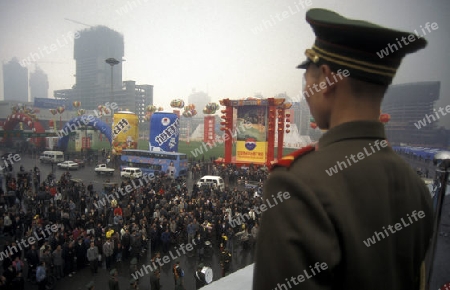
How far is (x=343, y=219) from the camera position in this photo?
0.84 metres

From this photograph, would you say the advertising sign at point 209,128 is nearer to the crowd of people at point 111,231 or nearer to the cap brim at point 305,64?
Answer: the crowd of people at point 111,231

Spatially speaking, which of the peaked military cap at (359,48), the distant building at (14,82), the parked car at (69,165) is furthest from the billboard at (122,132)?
the distant building at (14,82)

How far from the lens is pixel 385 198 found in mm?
957

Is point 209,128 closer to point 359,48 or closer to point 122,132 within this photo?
point 122,132

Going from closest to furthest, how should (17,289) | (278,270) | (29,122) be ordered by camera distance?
1. (278,270)
2. (17,289)
3. (29,122)

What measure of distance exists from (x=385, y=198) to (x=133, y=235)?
35.1 feet

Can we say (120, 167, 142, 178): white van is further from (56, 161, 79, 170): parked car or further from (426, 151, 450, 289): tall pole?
(426, 151, 450, 289): tall pole

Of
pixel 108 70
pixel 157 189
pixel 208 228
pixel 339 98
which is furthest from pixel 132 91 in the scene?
pixel 339 98

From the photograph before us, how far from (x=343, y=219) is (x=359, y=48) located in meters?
0.67

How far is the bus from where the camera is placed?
86.0ft

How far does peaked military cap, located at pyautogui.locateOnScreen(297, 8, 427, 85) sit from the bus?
81.6 ft

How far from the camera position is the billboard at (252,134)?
92.7 feet

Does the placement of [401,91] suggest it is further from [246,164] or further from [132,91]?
[132,91]

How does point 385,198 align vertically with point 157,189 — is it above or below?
above
